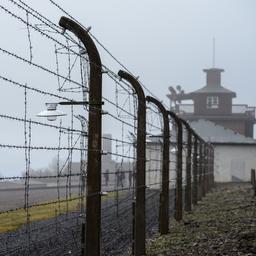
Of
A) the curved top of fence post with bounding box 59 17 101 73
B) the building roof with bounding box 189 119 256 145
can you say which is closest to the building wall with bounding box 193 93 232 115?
the building roof with bounding box 189 119 256 145

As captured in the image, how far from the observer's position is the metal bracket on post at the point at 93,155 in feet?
18.5

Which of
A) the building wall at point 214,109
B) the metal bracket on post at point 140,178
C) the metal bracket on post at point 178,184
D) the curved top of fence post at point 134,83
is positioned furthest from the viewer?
the building wall at point 214,109

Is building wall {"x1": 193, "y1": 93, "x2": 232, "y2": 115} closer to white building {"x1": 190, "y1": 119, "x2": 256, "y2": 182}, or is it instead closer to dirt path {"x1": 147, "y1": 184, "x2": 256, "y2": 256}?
white building {"x1": 190, "y1": 119, "x2": 256, "y2": 182}

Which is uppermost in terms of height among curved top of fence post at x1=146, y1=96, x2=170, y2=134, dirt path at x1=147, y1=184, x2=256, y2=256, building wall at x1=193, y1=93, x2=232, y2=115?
building wall at x1=193, y1=93, x2=232, y2=115

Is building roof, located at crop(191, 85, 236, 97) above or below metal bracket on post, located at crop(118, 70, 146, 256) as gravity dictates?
above

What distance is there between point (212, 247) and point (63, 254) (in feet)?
7.45

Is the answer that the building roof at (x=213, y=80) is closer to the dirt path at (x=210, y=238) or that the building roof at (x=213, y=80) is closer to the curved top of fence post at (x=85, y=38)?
the dirt path at (x=210, y=238)

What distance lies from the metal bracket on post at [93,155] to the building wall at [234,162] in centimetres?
4606

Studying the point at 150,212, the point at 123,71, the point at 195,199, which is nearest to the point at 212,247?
the point at 123,71

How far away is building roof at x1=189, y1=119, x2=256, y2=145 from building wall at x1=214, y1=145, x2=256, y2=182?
2.15 ft

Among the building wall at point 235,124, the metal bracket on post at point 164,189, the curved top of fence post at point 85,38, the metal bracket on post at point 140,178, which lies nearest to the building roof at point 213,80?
the building wall at point 235,124

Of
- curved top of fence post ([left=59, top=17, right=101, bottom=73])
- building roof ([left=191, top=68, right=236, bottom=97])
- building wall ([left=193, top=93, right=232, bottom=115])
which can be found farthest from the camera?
building roof ([left=191, top=68, right=236, bottom=97])

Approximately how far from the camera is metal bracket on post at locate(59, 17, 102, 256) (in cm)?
564

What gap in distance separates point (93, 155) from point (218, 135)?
50.1 m
